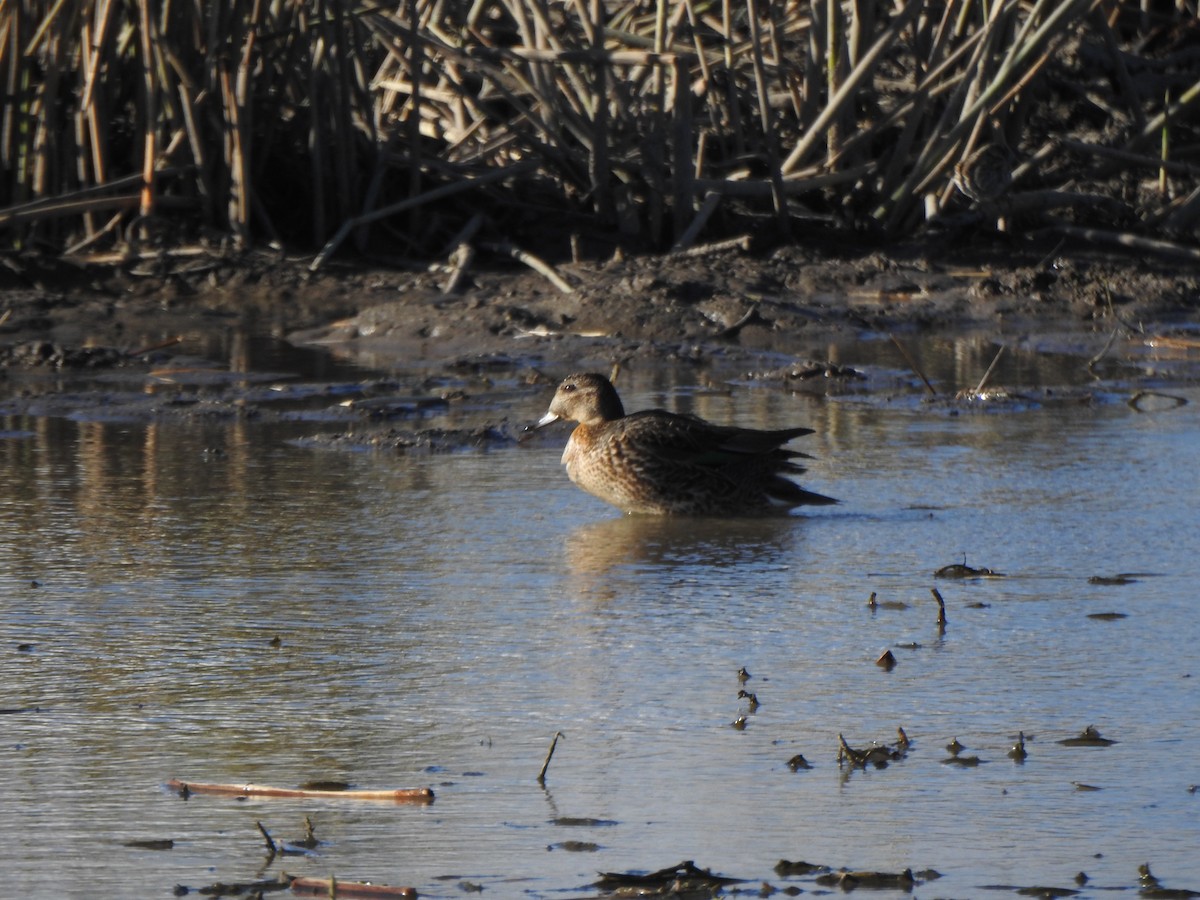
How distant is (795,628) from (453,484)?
6.82ft

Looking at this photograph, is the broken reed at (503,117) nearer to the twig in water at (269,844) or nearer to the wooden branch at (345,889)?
the twig in water at (269,844)

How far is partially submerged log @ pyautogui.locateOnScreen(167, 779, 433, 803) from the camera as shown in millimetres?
3359

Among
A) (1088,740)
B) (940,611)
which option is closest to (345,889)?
(1088,740)

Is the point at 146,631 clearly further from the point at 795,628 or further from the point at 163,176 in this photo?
the point at 163,176

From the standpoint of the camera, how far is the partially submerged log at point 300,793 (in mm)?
3359

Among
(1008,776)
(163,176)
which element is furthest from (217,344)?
(1008,776)

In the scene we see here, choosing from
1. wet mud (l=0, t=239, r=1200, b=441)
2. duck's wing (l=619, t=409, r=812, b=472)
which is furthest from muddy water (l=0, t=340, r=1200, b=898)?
wet mud (l=0, t=239, r=1200, b=441)

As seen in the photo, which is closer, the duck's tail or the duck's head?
the duck's tail

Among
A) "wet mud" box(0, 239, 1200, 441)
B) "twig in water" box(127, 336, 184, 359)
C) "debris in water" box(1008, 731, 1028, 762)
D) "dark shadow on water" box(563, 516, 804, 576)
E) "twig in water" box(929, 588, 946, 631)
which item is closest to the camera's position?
"debris in water" box(1008, 731, 1028, 762)

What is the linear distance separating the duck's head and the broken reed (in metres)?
4.09

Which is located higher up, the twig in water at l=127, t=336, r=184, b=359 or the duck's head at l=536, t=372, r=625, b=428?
the twig in water at l=127, t=336, r=184, b=359

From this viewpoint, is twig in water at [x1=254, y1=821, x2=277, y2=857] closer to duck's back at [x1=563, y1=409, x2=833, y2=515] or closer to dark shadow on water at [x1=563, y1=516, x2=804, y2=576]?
dark shadow on water at [x1=563, y1=516, x2=804, y2=576]

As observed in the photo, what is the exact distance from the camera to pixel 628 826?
325 centimetres

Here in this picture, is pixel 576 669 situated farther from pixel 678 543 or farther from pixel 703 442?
pixel 703 442
